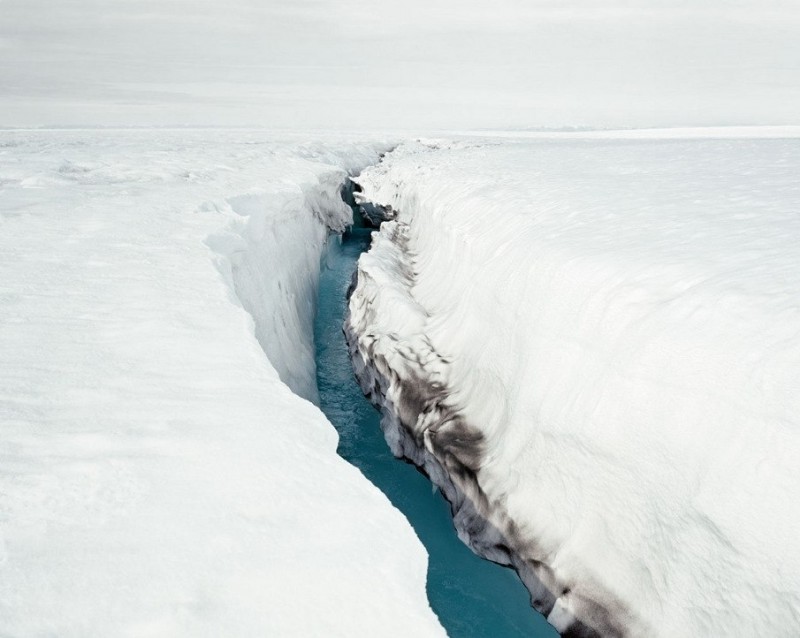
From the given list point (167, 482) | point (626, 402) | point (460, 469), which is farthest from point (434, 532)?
point (167, 482)

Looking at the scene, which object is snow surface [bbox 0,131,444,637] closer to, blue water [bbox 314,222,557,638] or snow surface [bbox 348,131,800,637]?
snow surface [bbox 348,131,800,637]

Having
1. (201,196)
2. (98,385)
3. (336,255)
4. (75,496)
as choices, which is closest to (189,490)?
(75,496)

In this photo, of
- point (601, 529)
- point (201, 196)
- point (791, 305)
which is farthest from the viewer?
point (201, 196)

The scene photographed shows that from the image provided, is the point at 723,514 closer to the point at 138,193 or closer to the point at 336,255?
the point at 138,193

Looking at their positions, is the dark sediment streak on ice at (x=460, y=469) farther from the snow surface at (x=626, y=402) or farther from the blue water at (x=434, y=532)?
the blue water at (x=434, y=532)

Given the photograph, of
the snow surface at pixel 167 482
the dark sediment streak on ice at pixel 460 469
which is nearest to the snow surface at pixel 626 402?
the dark sediment streak on ice at pixel 460 469

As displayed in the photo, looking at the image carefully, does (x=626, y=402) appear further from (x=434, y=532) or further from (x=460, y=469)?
(x=434, y=532)
